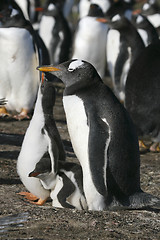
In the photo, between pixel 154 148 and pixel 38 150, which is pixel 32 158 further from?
pixel 154 148

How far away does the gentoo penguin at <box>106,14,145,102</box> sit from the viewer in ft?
28.1

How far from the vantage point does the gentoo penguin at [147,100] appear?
634 centimetres

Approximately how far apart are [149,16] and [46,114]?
9.91 m

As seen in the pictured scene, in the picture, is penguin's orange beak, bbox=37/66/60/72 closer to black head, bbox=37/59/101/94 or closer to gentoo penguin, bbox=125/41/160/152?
black head, bbox=37/59/101/94

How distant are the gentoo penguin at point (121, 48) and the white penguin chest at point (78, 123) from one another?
4654mm

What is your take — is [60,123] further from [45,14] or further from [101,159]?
[45,14]

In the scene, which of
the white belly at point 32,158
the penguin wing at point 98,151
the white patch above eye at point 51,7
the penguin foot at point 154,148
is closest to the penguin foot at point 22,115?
the penguin foot at point 154,148

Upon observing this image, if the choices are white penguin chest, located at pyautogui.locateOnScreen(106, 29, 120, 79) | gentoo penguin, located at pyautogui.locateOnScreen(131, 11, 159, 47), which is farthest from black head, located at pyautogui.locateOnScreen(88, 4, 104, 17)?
gentoo penguin, located at pyautogui.locateOnScreen(131, 11, 159, 47)

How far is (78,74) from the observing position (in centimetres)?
407

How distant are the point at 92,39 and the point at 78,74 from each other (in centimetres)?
637

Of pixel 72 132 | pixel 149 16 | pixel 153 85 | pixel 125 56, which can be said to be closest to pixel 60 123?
pixel 153 85

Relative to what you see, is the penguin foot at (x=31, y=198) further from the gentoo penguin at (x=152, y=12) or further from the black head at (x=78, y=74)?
the gentoo penguin at (x=152, y=12)

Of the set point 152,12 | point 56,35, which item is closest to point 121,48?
point 56,35

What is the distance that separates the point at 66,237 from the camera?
3.22 meters
